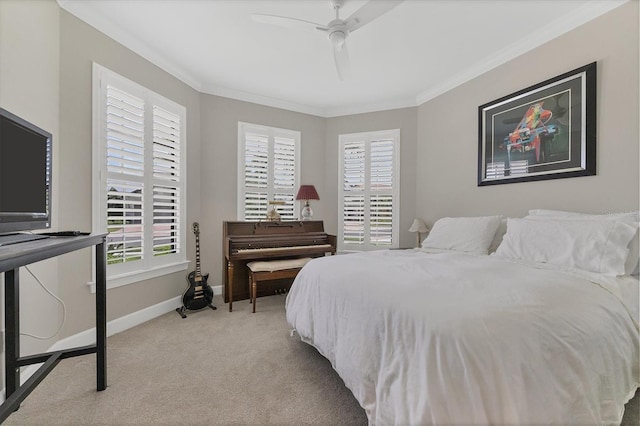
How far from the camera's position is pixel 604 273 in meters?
1.56

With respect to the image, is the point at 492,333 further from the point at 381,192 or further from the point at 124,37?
the point at 124,37

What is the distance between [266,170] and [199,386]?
271cm

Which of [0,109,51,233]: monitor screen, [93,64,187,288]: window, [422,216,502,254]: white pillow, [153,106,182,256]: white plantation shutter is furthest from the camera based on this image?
[153,106,182,256]: white plantation shutter

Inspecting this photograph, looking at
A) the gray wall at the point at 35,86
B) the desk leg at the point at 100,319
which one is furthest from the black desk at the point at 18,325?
the gray wall at the point at 35,86

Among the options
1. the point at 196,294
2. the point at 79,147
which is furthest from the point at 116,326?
the point at 79,147

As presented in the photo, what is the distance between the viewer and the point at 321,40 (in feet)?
8.08

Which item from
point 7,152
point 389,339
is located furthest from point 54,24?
point 389,339

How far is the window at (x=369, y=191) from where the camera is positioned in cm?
389

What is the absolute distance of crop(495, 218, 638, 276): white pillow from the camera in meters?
1.59

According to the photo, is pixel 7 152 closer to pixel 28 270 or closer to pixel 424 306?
pixel 28 270

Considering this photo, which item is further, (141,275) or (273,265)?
(273,265)

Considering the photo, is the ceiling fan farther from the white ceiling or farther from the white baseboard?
the white baseboard

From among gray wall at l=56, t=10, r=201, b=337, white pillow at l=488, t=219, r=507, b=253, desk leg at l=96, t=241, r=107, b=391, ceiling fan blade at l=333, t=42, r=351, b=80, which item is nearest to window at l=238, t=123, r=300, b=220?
gray wall at l=56, t=10, r=201, b=337

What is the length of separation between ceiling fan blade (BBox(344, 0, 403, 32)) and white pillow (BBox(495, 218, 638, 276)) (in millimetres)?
1851
